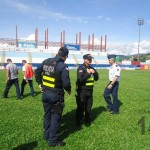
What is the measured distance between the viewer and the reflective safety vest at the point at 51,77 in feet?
21.5

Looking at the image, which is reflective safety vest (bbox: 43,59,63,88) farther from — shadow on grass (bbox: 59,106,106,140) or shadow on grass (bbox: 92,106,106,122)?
shadow on grass (bbox: 92,106,106,122)

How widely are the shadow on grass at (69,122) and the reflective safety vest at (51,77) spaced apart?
1666mm

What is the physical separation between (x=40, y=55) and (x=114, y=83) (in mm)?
67462

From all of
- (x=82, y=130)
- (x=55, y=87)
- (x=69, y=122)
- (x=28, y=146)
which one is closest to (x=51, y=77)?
(x=55, y=87)

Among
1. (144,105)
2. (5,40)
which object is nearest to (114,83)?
(144,105)

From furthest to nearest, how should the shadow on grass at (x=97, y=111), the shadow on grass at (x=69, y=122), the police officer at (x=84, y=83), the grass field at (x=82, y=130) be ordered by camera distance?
the shadow on grass at (x=97, y=111), the police officer at (x=84, y=83), the shadow on grass at (x=69, y=122), the grass field at (x=82, y=130)

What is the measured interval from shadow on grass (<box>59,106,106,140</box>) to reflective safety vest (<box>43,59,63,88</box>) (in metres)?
1.67

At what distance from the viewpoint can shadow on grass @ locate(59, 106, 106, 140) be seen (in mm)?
7667

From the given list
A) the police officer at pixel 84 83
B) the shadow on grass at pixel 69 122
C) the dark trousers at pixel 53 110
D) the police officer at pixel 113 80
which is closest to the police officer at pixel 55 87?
the dark trousers at pixel 53 110

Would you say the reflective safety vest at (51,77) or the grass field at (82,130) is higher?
the reflective safety vest at (51,77)

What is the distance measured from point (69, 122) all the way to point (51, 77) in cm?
275

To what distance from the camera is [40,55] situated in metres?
76.4

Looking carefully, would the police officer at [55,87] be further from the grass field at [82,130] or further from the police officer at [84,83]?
the police officer at [84,83]

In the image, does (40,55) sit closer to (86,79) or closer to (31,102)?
(31,102)
